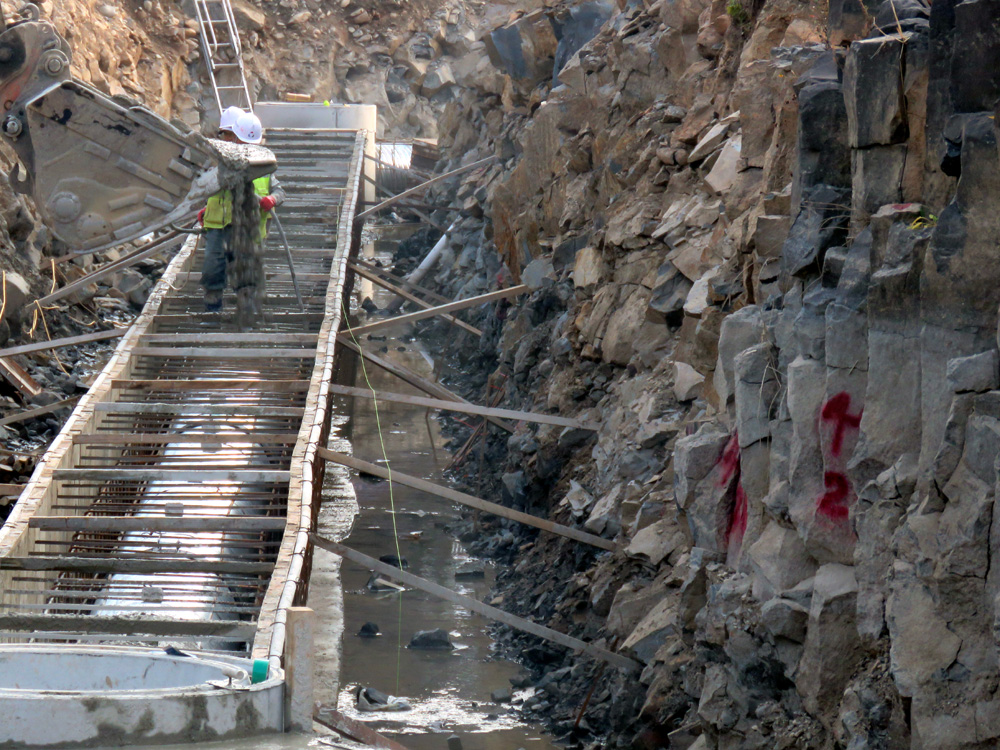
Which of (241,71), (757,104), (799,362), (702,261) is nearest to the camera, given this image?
(799,362)

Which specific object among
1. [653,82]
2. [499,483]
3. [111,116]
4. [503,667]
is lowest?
[503,667]

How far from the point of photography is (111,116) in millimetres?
9117

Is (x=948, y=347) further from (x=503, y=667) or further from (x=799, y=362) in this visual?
(x=503, y=667)

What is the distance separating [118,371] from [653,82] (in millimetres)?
6222

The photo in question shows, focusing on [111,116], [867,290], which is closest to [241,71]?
[111,116]

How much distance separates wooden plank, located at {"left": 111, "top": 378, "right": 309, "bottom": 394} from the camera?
31.8ft

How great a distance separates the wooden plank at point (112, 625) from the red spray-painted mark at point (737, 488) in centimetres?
261

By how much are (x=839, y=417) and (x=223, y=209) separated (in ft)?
23.4

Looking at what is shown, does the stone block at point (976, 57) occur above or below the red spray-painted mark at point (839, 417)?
above

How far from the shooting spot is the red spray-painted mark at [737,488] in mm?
6234

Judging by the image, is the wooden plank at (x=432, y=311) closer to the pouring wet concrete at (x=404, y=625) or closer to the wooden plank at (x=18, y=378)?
the pouring wet concrete at (x=404, y=625)

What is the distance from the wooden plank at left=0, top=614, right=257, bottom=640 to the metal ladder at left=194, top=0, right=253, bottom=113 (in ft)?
60.6

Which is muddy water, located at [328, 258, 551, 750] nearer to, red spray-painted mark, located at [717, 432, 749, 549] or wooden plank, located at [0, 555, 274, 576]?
wooden plank, located at [0, 555, 274, 576]

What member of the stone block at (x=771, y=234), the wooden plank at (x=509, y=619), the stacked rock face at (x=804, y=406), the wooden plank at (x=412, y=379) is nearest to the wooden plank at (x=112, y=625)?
the wooden plank at (x=509, y=619)
